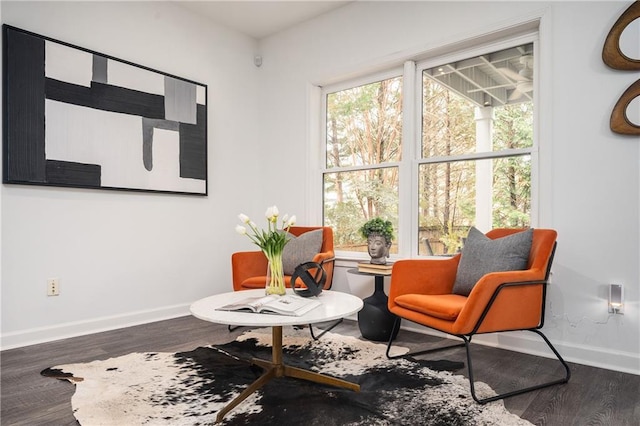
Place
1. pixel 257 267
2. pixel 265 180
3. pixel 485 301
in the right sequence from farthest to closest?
pixel 265 180 → pixel 257 267 → pixel 485 301

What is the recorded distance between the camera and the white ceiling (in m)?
3.77

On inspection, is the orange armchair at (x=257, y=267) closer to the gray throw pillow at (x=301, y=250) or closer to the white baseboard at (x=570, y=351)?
the gray throw pillow at (x=301, y=250)

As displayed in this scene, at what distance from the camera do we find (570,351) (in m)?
2.54

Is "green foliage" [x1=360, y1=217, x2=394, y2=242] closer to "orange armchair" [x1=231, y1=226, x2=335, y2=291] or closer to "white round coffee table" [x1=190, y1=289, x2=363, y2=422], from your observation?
"orange armchair" [x1=231, y1=226, x2=335, y2=291]

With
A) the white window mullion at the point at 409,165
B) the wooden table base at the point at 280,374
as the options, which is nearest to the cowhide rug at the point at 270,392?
the wooden table base at the point at 280,374

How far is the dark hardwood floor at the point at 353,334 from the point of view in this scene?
182 cm

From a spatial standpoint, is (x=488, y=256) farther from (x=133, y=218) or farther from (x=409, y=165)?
(x=133, y=218)

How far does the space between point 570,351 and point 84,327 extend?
135 inches

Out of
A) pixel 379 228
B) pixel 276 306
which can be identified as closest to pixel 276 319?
pixel 276 306

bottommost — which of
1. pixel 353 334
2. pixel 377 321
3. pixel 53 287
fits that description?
pixel 353 334

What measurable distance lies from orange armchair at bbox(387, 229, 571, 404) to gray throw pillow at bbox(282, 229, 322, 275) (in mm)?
989

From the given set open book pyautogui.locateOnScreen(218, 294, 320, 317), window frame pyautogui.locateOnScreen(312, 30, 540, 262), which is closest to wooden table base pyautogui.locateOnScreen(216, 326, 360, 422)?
open book pyautogui.locateOnScreen(218, 294, 320, 317)

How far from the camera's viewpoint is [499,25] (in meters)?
2.89

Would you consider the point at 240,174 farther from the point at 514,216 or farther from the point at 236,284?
the point at 514,216
